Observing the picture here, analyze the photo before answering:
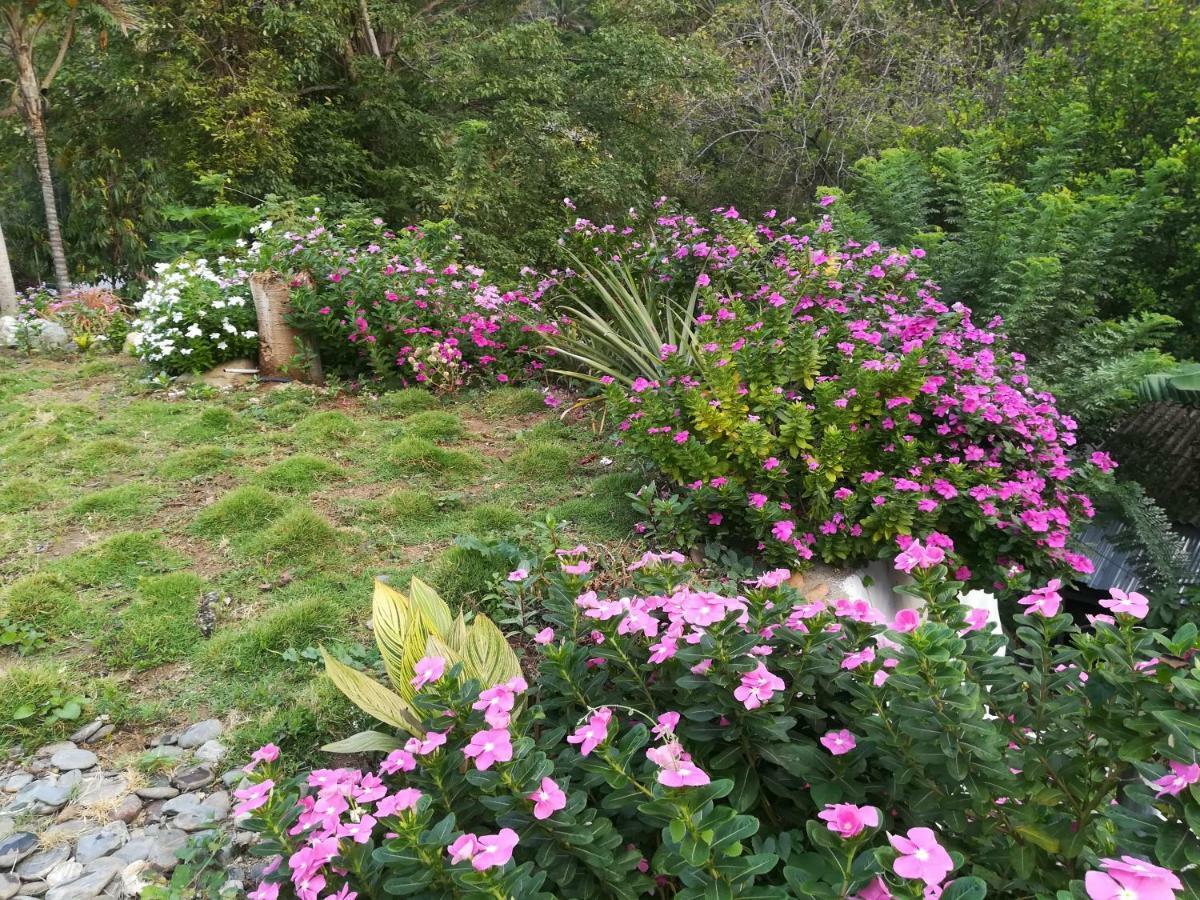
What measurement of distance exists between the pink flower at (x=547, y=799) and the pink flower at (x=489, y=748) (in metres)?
0.07

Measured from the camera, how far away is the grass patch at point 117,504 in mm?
3010

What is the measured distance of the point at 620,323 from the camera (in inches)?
170

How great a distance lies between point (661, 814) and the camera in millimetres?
927

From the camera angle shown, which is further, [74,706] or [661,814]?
[74,706]

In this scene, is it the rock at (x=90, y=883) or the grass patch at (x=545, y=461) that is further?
the grass patch at (x=545, y=461)

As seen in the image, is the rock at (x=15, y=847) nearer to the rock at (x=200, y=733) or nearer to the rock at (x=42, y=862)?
the rock at (x=42, y=862)

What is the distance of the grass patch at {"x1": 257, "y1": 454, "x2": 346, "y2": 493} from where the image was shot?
3242 millimetres

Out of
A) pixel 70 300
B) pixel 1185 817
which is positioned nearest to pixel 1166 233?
pixel 1185 817

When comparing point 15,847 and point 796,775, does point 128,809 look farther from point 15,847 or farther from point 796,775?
point 796,775

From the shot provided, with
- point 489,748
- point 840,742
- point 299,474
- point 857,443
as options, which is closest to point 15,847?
point 489,748

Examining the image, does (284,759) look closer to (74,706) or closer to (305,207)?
(74,706)

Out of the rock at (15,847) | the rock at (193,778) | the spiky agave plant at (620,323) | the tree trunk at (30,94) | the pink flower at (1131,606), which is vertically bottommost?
the rock at (193,778)

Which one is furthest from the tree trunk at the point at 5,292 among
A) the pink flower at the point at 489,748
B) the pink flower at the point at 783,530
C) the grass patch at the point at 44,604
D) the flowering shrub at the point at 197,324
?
the pink flower at the point at 489,748

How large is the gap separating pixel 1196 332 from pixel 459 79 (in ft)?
24.7
